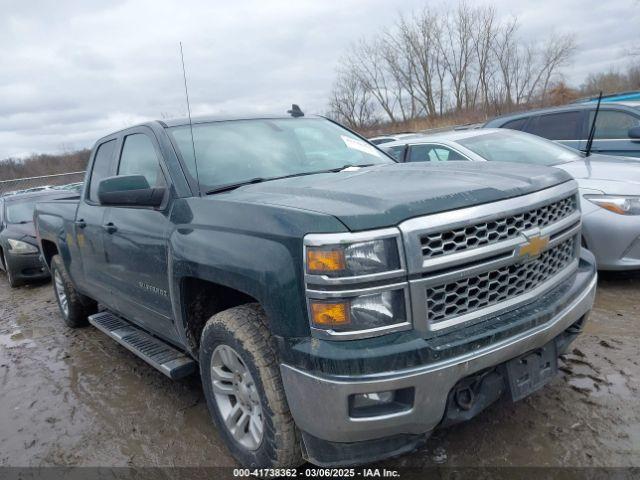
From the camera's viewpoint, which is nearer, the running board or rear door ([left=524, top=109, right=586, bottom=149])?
the running board

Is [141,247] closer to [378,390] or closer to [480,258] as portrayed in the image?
[378,390]

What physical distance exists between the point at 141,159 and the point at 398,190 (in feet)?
6.87

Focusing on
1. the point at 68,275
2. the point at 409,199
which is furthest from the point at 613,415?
the point at 68,275

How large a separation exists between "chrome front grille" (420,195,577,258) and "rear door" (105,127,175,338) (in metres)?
1.58

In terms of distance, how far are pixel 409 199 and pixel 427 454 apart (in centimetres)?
138

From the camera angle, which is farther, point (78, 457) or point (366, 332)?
point (78, 457)

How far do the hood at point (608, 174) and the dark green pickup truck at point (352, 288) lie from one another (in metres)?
1.86

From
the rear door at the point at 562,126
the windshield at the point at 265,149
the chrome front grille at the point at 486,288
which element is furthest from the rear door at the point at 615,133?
the chrome front grille at the point at 486,288

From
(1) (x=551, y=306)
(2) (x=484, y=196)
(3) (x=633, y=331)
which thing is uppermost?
(2) (x=484, y=196)

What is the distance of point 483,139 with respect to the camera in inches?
233

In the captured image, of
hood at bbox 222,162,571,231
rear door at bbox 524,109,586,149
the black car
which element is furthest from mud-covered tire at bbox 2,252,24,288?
rear door at bbox 524,109,586,149

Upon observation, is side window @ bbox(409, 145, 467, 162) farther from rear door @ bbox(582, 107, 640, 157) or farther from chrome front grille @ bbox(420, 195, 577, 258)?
chrome front grille @ bbox(420, 195, 577, 258)

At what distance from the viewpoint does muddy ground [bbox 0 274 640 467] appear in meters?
2.66

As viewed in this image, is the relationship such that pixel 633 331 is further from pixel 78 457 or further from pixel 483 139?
pixel 78 457
